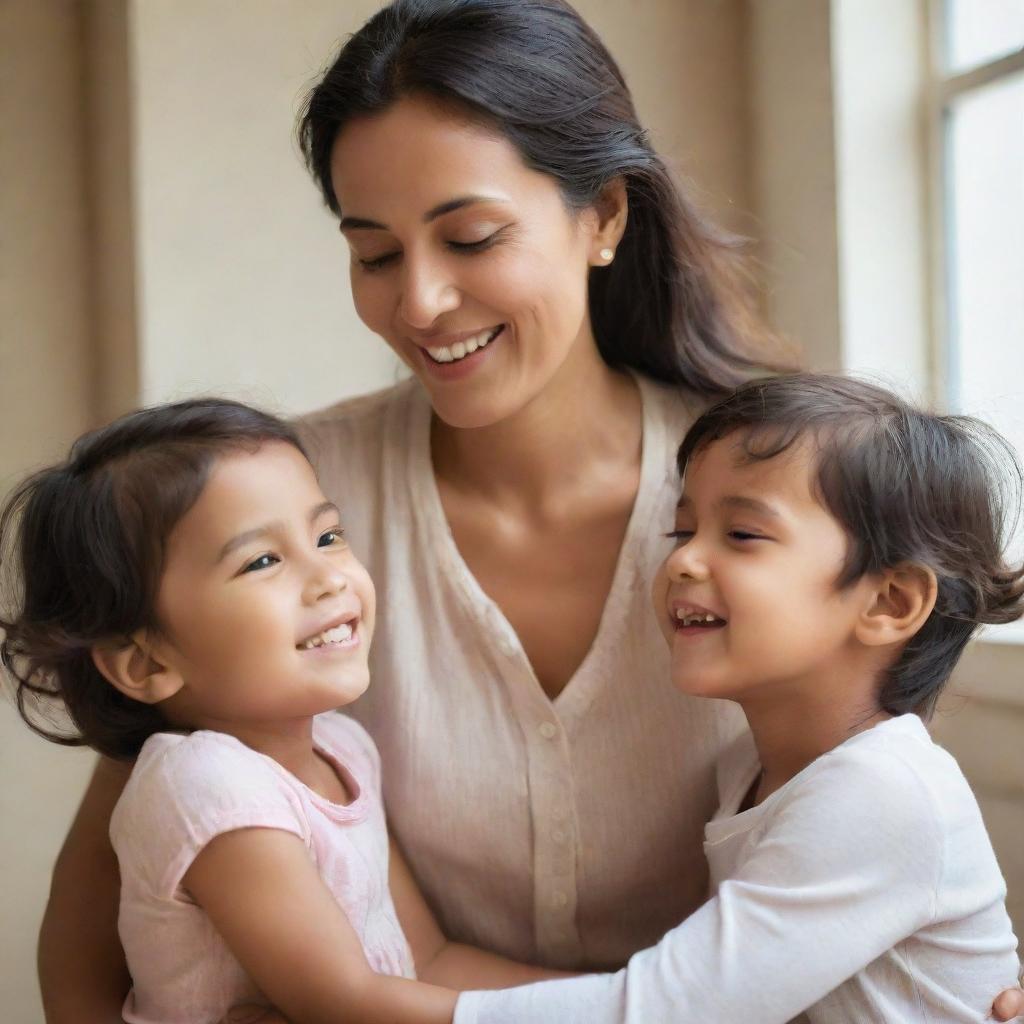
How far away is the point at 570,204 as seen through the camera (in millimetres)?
1681

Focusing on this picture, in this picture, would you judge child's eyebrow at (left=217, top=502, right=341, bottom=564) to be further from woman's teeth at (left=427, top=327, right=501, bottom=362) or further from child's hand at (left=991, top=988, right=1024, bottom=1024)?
child's hand at (left=991, top=988, right=1024, bottom=1024)

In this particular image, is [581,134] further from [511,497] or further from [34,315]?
[34,315]

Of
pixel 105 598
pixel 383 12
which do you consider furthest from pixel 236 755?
pixel 383 12

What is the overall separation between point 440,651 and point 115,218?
1322mm

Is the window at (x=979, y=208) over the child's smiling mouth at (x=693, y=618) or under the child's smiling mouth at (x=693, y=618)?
over

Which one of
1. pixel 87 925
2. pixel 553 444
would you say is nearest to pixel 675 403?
pixel 553 444

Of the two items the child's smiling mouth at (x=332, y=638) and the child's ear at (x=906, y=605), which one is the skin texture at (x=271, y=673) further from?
the child's ear at (x=906, y=605)

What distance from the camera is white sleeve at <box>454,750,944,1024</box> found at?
4.09 feet

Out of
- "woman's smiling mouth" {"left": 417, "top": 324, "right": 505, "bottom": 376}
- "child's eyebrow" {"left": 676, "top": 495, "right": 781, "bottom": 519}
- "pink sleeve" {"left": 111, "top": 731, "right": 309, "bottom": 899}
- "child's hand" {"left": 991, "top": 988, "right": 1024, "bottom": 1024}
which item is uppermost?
"woman's smiling mouth" {"left": 417, "top": 324, "right": 505, "bottom": 376}

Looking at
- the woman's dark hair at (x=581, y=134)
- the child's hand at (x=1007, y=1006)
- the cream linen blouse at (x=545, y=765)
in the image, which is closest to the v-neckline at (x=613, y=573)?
the cream linen blouse at (x=545, y=765)

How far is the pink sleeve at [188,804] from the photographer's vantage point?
4.42 feet

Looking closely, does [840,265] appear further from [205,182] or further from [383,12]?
[205,182]

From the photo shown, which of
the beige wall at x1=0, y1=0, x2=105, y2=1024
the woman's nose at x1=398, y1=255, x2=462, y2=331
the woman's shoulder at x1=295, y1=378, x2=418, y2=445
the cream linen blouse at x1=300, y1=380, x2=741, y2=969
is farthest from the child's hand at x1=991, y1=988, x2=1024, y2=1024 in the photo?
the beige wall at x1=0, y1=0, x2=105, y2=1024

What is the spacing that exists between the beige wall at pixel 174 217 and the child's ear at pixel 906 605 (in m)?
1.32
